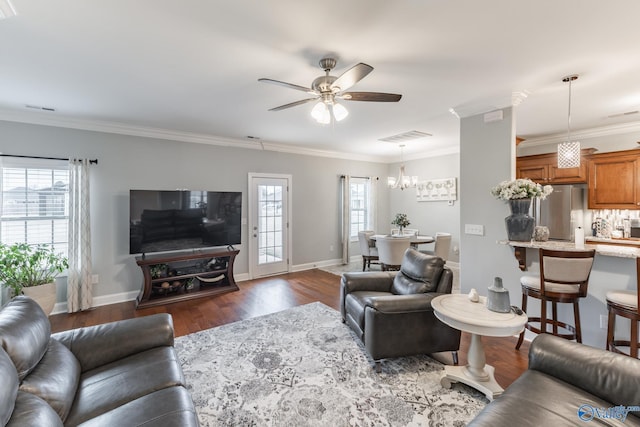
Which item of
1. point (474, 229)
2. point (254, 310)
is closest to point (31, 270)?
point (254, 310)

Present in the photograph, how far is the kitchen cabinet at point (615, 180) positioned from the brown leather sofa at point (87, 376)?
5985 millimetres

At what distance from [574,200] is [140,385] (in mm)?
6188

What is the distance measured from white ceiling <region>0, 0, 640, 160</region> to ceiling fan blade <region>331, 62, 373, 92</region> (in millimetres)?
290

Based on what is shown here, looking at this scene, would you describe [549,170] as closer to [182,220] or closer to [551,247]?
[551,247]

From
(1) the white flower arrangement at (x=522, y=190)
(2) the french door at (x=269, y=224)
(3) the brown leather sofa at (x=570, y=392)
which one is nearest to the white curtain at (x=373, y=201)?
(2) the french door at (x=269, y=224)

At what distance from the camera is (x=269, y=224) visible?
5766 mm

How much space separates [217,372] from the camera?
246 centimetres

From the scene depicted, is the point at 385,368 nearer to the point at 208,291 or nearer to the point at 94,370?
the point at 94,370

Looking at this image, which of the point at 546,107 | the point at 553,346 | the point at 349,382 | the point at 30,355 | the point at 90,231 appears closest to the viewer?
the point at 30,355

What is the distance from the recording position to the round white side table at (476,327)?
1.93m

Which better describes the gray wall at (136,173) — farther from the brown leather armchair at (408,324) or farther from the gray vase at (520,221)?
the gray vase at (520,221)

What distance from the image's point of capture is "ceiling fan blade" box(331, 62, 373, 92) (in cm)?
189

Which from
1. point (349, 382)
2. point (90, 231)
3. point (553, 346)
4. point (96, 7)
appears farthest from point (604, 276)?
point (90, 231)

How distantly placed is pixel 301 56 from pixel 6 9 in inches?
72.7
